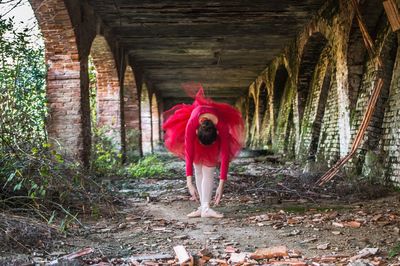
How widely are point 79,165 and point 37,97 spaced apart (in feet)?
8.55

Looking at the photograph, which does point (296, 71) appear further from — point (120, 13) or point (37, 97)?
point (37, 97)

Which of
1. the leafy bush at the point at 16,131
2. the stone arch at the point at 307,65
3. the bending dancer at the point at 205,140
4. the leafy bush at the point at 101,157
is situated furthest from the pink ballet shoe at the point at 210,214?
the stone arch at the point at 307,65

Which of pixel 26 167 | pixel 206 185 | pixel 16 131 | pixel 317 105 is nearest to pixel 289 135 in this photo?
pixel 317 105

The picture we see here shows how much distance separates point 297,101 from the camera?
1341cm

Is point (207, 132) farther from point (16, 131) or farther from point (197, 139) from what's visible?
point (16, 131)

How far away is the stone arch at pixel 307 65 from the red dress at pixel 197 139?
6.15 m

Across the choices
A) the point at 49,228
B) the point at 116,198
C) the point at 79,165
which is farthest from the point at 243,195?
the point at 49,228

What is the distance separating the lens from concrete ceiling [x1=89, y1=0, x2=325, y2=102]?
9.50 metres

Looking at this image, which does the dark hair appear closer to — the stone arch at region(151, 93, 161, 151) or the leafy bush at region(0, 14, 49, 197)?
the leafy bush at region(0, 14, 49, 197)

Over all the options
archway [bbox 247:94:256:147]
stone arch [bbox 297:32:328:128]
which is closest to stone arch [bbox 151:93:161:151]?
archway [bbox 247:94:256:147]

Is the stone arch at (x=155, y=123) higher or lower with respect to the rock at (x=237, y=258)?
higher

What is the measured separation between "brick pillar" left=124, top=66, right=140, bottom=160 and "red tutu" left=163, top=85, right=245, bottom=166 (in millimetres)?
9452

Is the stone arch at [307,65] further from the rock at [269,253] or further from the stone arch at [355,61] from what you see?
the rock at [269,253]

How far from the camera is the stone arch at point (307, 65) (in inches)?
449
